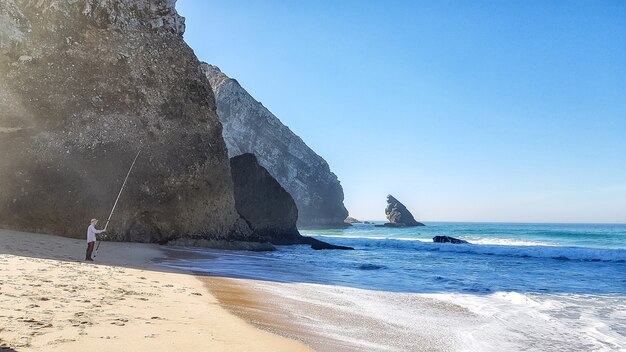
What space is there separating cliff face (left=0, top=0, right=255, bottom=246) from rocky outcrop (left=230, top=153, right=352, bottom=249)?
12751 millimetres

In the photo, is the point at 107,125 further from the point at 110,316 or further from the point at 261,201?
the point at 261,201

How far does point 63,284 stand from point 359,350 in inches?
203

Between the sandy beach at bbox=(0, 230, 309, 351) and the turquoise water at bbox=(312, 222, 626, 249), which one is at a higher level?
the sandy beach at bbox=(0, 230, 309, 351)

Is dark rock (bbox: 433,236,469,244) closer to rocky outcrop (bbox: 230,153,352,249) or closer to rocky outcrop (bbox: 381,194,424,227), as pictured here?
rocky outcrop (bbox: 230,153,352,249)

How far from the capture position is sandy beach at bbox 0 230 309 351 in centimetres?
438

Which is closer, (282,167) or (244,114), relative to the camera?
(244,114)

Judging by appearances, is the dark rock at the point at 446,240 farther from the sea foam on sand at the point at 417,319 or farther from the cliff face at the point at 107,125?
the sea foam on sand at the point at 417,319

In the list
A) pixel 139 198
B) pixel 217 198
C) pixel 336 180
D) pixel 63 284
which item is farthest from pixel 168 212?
pixel 336 180

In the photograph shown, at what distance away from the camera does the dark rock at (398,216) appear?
11906cm

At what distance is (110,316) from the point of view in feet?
18.2

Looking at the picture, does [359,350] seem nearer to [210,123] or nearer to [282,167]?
[210,123]

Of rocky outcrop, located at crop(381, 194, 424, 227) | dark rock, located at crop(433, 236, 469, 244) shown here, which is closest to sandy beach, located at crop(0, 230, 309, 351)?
dark rock, located at crop(433, 236, 469, 244)

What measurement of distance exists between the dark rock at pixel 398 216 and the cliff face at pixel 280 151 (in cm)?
1747

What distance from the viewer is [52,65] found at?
21.6 m
